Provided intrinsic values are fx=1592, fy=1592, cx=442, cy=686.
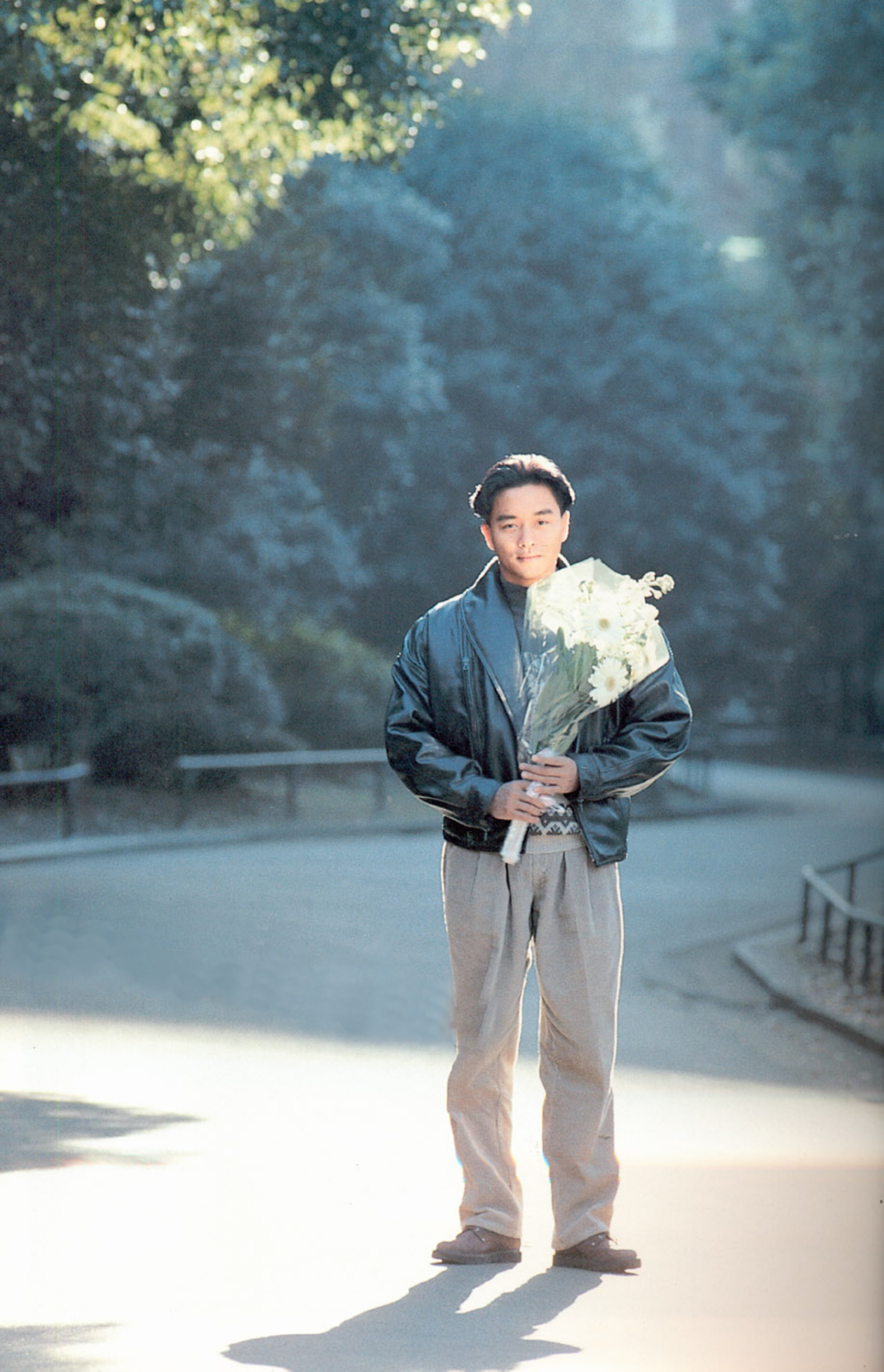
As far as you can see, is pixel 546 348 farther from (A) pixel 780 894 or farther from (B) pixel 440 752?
(B) pixel 440 752

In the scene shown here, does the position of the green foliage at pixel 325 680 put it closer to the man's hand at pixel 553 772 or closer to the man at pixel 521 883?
the man at pixel 521 883

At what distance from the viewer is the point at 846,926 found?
8211mm

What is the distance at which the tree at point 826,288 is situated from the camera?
974 cm

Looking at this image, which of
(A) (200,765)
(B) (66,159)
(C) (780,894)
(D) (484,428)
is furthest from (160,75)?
(C) (780,894)

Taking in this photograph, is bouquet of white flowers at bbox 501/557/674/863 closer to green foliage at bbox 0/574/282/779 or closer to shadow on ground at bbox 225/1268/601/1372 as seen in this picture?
shadow on ground at bbox 225/1268/601/1372

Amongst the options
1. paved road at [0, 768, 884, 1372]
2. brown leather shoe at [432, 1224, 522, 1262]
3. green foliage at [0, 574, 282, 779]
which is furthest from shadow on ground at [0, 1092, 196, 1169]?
green foliage at [0, 574, 282, 779]

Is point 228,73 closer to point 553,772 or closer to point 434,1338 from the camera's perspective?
point 553,772

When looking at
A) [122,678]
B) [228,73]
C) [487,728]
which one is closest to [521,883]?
[487,728]

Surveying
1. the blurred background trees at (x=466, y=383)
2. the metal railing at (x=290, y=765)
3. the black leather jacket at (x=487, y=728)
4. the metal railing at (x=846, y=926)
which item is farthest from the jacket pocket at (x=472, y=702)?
the metal railing at (x=290, y=765)

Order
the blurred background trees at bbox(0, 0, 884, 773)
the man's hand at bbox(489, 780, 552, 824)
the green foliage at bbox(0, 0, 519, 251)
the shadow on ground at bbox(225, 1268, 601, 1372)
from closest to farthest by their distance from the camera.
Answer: the shadow on ground at bbox(225, 1268, 601, 1372)
the man's hand at bbox(489, 780, 552, 824)
the green foliage at bbox(0, 0, 519, 251)
the blurred background trees at bbox(0, 0, 884, 773)

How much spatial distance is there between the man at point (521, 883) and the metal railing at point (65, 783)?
6822mm

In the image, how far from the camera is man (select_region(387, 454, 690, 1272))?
10.2 ft

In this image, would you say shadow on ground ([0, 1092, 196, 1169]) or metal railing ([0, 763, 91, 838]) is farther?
metal railing ([0, 763, 91, 838])

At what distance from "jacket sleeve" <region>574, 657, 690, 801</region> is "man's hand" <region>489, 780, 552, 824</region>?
10 cm
